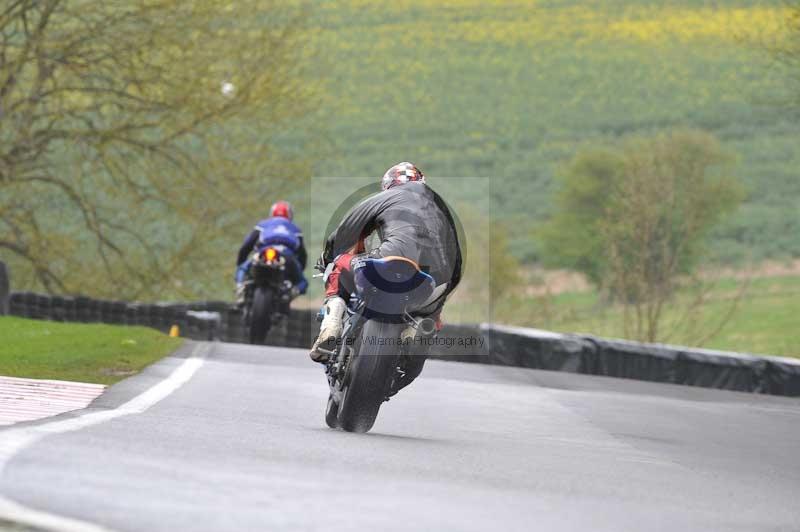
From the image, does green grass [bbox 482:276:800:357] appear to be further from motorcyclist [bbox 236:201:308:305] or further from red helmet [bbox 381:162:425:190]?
red helmet [bbox 381:162:425:190]

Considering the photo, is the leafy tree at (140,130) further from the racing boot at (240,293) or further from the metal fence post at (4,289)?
the racing boot at (240,293)

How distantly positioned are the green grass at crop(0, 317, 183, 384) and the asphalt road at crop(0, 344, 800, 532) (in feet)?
1.70

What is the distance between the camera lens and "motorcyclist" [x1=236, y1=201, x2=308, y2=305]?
2038cm

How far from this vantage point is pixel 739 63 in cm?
8581

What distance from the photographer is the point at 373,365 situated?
9.40m

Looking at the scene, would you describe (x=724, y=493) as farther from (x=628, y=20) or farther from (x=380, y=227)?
(x=628, y=20)

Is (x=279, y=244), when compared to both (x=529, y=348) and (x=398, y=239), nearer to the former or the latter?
(x=529, y=348)

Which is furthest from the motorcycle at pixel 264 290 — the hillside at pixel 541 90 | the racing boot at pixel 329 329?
the hillside at pixel 541 90

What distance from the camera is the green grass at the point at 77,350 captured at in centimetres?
1355

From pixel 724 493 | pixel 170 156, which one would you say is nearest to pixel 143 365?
pixel 724 493

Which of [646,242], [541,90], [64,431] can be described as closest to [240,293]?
[646,242]

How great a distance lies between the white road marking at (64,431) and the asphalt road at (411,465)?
0.07 meters

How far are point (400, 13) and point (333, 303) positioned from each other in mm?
87895

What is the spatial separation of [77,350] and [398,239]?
672 cm
